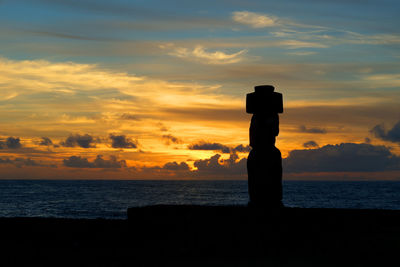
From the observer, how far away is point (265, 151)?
1518 cm

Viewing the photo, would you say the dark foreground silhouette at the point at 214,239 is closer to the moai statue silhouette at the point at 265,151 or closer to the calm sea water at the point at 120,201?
the moai statue silhouette at the point at 265,151

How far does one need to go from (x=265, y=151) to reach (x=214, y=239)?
13.1ft

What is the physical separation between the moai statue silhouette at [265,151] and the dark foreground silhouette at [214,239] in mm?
1957

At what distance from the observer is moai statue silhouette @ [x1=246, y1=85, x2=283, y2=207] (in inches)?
596

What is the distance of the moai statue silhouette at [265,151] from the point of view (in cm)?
1513

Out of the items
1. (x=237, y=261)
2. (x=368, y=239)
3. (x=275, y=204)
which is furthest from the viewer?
(x=275, y=204)

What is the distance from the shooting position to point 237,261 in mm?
10172

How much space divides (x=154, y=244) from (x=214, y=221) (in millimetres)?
1606

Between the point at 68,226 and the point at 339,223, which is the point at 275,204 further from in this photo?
the point at 68,226

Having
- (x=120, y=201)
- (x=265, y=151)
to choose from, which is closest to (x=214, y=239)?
(x=265, y=151)

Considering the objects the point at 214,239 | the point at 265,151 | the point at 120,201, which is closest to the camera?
the point at 214,239

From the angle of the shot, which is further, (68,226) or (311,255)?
(68,226)

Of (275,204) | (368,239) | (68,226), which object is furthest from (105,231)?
(368,239)

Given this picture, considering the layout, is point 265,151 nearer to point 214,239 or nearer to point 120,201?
point 214,239
